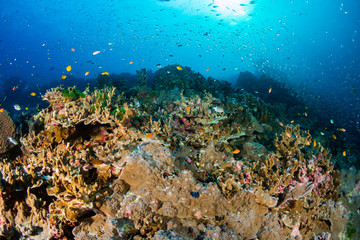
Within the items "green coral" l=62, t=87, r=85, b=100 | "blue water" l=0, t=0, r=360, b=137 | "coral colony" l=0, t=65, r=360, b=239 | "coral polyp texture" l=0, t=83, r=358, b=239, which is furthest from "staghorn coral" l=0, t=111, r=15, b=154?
"blue water" l=0, t=0, r=360, b=137

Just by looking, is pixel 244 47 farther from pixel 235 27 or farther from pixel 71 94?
pixel 235 27

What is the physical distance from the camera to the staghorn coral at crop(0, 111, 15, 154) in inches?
201

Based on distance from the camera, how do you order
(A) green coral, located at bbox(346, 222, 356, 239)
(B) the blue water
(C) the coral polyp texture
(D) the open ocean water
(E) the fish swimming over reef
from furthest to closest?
1. (B) the blue water
2. (D) the open ocean water
3. (E) the fish swimming over reef
4. (A) green coral, located at bbox(346, 222, 356, 239)
5. (C) the coral polyp texture

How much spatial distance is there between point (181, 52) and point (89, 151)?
178 m

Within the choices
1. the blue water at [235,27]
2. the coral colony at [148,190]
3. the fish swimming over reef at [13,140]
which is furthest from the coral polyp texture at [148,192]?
the blue water at [235,27]

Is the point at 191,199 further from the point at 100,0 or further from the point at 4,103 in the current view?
the point at 100,0

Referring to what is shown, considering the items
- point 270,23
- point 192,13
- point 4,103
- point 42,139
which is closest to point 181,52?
point 270,23

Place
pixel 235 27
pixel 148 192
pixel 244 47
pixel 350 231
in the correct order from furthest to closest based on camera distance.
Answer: pixel 235 27 → pixel 244 47 → pixel 350 231 → pixel 148 192

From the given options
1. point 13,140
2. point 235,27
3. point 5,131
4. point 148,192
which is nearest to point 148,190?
point 148,192

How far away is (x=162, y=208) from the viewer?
10.7 feet

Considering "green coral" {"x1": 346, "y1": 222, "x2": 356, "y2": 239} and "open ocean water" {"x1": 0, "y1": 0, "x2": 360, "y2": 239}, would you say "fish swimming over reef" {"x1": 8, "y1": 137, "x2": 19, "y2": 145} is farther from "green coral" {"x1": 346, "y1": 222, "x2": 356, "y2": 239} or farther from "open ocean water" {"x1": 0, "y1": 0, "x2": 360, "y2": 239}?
"green coral" {"x1": 346, "y1": 222, "x2": 356, "y2": 239}

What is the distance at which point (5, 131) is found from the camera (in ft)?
17.4

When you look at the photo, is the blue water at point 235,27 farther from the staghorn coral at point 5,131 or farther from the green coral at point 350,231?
the green coral at point 350,231

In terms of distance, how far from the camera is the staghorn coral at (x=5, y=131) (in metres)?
5.11
